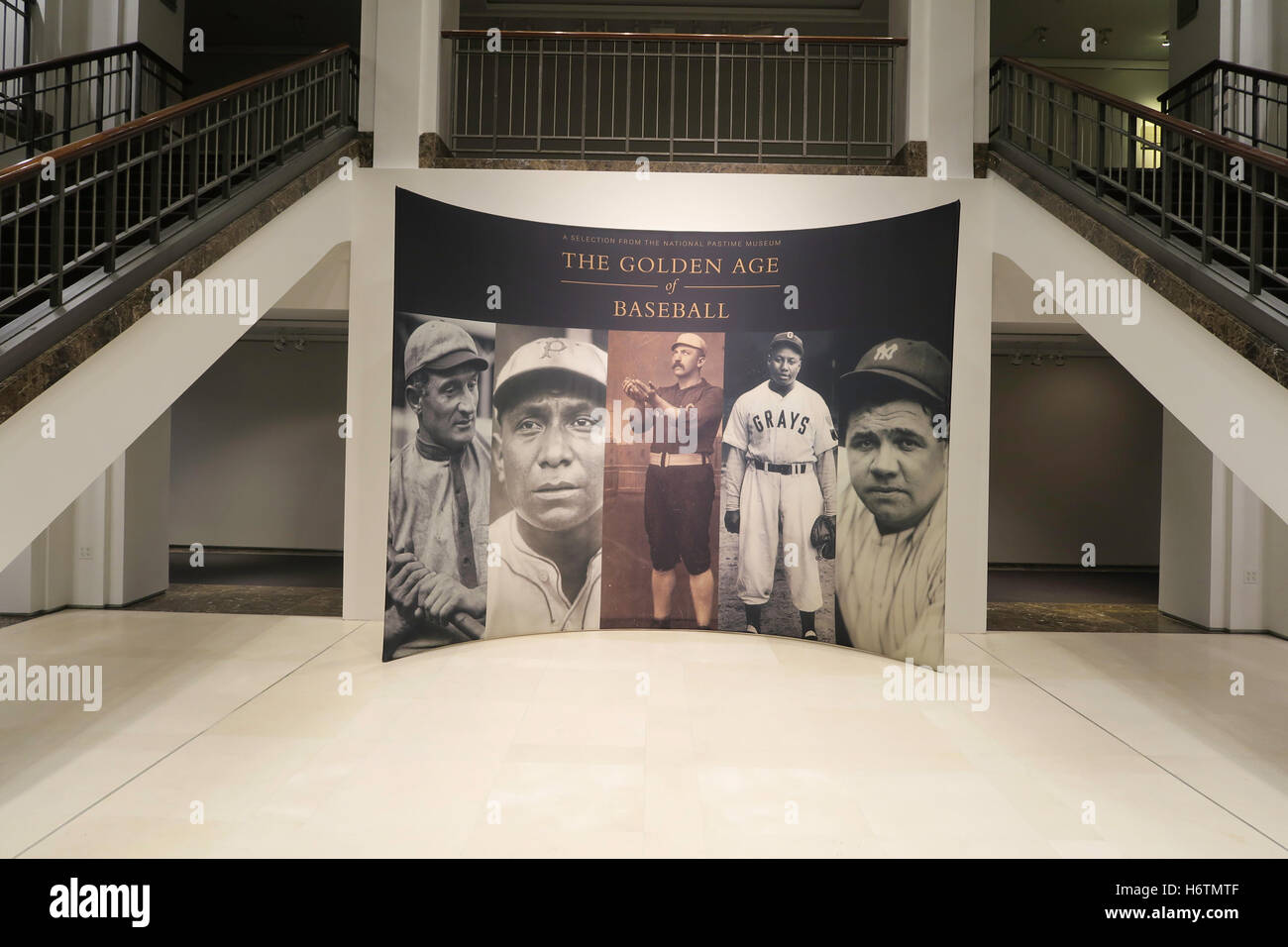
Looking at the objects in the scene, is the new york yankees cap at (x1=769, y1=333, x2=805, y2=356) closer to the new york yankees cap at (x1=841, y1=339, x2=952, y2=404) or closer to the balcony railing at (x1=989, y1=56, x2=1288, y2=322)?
the new york yankees cap at (x1=841, y1=339, x2=952, y2=404)

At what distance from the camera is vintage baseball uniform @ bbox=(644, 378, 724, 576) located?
6469mm

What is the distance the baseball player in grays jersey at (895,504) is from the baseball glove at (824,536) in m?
0.08

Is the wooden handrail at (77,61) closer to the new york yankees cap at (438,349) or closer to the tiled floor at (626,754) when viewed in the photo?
the new york yankees cap at (438,349)

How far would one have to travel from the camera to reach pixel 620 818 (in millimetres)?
3240

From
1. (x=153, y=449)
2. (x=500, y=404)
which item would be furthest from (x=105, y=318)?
(x=153, y=449)

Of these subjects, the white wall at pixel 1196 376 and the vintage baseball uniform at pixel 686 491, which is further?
the vintage baseball uniform at pixel 686 491

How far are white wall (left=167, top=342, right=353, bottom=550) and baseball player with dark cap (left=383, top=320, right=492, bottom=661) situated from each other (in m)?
5.97

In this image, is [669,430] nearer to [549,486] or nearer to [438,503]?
[549,486]

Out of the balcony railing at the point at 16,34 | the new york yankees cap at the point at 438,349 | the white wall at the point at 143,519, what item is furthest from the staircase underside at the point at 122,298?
the balcony railing at the point at 16,34

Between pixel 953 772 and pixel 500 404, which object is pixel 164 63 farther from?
pixel 953 772

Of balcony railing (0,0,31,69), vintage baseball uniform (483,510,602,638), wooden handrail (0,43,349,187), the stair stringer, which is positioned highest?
balcony railing (0,0,31,69)

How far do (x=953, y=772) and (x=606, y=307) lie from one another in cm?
406

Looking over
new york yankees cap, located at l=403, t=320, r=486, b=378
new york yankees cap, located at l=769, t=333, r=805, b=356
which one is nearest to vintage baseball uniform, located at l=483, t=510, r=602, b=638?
new york yankees cap, located at l=403, t=320, r=486, b=378

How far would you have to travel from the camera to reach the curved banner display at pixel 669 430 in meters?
5.66
